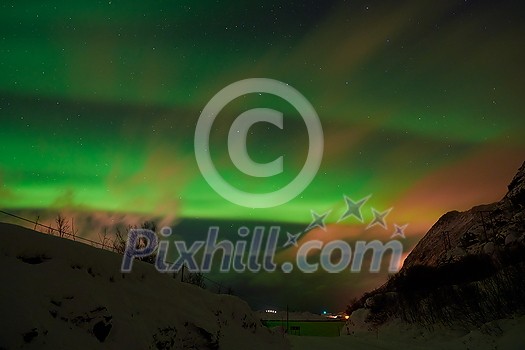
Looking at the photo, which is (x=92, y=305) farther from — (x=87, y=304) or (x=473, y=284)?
(x=473, y=284)

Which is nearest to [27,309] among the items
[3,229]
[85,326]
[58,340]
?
[58,340]

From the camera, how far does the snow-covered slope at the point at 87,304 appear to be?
6.42 meters

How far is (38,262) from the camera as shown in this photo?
823cm

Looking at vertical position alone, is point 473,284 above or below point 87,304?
above

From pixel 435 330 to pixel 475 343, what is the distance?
1030 cm

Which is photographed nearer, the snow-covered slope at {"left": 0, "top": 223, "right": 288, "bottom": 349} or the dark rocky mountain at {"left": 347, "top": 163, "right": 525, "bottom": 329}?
the snow-covered slope at {"left": 0, "top": 223, "right": 288, "bottom": 349}

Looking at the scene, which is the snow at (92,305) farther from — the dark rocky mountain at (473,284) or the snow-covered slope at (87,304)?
the dark rocky mountain at (473,284)

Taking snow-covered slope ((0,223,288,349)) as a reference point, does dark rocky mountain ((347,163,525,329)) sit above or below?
above

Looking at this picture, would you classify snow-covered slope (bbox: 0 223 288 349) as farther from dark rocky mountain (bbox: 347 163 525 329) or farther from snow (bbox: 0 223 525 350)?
dark rocky mountain (bbox: 347 163 525 329)

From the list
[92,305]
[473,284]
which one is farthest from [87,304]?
[473,284]

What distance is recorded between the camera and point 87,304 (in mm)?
8094

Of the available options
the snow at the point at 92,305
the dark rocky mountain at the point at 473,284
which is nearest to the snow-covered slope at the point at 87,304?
the snow at the point at 92,305

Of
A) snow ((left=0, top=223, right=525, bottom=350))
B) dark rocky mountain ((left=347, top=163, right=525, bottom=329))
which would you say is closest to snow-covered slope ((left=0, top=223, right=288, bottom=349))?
snow ((left=0, top=223, right=525, bottom=350))

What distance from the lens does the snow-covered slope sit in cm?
642
